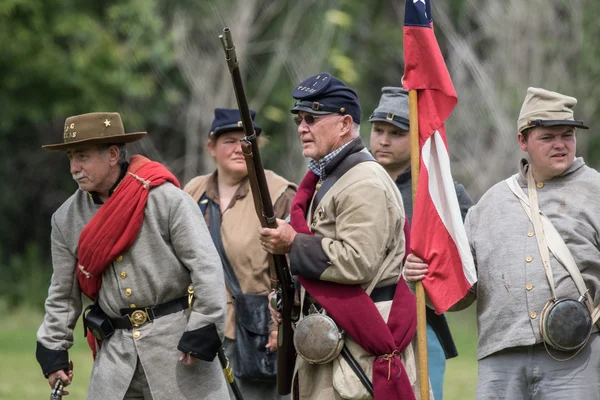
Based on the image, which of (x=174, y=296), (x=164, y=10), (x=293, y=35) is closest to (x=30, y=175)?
(x=164, y=10)

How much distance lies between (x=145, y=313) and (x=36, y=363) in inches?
316

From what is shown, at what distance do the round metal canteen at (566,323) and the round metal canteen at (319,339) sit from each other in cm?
106

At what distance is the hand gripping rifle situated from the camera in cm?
579

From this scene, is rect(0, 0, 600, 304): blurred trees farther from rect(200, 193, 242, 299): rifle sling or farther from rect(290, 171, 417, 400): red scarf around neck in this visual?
rect(290, 171, 417, 400): red scarf around neck

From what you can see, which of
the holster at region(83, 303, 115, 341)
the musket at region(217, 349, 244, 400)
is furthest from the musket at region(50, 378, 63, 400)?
the musket at region(217, 349, 244, 400)

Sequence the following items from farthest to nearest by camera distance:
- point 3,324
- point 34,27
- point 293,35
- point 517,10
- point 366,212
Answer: point 293,35, point 517,10, point 34,27, point 3,324, point 366,212

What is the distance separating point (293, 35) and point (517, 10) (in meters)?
4.52

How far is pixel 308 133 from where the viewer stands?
5891 mm

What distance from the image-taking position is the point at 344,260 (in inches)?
220

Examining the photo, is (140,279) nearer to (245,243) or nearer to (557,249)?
(245,243)

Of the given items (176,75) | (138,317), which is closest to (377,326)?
(138,317)

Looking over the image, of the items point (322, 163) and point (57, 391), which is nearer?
point (322, 163)

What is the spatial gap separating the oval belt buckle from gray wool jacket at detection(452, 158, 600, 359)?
168cm

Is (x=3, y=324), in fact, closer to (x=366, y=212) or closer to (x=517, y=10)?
(x=517, y=10)
